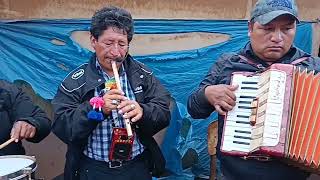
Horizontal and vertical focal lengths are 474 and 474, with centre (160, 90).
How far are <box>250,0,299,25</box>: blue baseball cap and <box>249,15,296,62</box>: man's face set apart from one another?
20 mm

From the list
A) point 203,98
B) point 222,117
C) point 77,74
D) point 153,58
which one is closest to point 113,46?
point 77,74

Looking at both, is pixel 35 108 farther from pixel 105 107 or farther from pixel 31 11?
pixel 31 11

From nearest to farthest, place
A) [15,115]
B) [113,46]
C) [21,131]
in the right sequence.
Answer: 1. [113,46]
2. [21,131]
3. [15,115]

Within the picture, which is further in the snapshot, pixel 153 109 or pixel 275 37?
pixel 153 109

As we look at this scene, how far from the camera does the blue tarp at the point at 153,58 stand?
3.64 metres

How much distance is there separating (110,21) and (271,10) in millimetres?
796

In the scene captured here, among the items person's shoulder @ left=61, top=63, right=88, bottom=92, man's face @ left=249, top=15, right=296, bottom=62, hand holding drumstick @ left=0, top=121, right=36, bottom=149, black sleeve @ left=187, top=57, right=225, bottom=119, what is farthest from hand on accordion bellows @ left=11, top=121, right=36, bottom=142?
man's face @ left=249, top=15, right=296, bottom=62

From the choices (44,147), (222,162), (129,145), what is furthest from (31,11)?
(222,162)

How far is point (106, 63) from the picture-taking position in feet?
7.95

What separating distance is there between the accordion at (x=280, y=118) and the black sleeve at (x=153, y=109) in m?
0.42

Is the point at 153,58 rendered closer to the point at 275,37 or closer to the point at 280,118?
the point at 275,37

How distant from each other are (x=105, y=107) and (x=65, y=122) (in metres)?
0.26

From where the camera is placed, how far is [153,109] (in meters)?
2.40

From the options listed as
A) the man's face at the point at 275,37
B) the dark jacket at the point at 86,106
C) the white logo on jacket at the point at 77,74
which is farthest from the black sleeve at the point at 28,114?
the man's face at the point at 275,37
